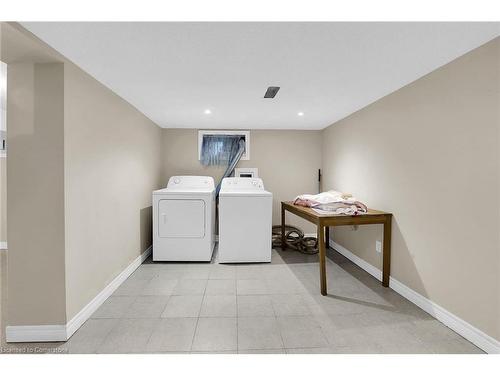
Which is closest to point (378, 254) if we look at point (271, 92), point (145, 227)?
point (271, 92)

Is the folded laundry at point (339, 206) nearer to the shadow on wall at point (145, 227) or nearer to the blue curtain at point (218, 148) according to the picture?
the blue curtain at point (218, 148)

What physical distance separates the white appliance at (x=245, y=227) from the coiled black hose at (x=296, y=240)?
74 cm

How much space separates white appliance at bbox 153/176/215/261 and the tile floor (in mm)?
355

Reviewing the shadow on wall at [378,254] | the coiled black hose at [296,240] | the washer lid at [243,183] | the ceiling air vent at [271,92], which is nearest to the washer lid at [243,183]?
the washer lid at [243,183]

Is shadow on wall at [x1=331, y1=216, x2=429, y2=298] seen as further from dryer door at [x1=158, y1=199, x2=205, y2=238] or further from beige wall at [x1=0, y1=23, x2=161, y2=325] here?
beige wall at [x1=0, y1=23, x2=161, y2=325]

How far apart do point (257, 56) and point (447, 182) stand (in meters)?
1.60

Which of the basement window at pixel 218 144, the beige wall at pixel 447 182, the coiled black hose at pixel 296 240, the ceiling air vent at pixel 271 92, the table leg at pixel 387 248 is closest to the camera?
the beige wall at pixel 447 182

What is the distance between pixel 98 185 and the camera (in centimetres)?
191

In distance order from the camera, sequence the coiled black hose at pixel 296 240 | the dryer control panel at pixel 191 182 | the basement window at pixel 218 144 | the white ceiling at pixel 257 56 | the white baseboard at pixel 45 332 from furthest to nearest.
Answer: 1. the basement window at pixel 218 144
2. the dryer control panel at pixel 191 182
3. the coiled black hose at pixel 296 240
4. the white baseboard at pixel 45 332
5. the white ceiling at pixel 257 56

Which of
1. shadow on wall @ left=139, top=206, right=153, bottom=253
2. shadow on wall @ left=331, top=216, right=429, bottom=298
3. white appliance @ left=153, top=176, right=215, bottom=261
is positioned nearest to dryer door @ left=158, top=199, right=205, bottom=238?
white appliance @ left=153, top=176, right=215, bottom=261

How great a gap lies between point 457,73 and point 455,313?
165cm

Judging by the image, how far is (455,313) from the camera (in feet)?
5.22

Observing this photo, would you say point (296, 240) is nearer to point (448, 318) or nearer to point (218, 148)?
point (218, 148)

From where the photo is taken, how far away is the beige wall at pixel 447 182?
1378 millimetres
